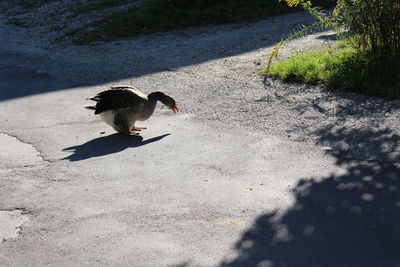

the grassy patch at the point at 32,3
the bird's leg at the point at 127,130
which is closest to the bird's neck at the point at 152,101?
the bird's leg at the point at 127,130

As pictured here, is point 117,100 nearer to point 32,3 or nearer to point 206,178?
point 206,178

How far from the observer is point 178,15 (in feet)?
49.3

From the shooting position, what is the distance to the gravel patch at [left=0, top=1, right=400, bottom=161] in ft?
21.6

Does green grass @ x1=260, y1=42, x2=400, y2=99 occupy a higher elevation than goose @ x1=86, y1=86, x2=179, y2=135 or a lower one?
lower

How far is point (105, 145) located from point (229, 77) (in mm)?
3314

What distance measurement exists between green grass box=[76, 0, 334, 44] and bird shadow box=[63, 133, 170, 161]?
6.99 metres

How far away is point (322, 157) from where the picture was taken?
5.85 meters

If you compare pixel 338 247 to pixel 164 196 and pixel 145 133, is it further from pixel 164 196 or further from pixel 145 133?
pixel 145 133

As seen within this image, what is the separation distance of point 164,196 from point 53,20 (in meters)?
12.2

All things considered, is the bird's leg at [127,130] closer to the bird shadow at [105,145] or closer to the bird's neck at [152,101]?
the bird shadow at [105,145]

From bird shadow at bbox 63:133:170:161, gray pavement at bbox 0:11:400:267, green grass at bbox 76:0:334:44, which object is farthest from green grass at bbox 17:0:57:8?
bird shadow at bbox 63:133:170:161

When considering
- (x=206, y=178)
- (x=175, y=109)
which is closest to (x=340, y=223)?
(x=206, y=178)

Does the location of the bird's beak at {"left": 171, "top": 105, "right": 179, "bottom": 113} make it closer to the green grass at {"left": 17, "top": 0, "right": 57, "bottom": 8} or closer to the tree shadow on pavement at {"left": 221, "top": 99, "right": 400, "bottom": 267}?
the tree shadow on pavement at {"left": 221, "top": 99, "right": 400, "bottom": 267}

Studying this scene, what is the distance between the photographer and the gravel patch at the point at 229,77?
259 inches
